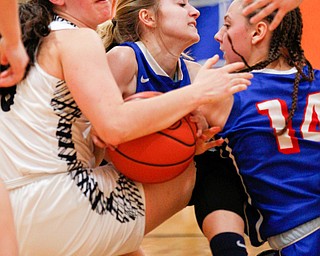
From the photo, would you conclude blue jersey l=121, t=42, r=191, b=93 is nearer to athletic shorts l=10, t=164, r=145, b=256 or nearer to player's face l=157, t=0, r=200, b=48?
player's face l=157, t=0, r=200, b=48

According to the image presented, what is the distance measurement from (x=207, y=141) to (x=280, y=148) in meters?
0.29

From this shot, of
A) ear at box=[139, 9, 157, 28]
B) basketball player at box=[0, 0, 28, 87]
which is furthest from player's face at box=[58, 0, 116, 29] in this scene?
basketball player at box=[0, 0, 28, 87]

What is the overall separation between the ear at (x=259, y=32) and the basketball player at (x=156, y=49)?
351 mm

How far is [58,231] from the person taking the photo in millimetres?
2240

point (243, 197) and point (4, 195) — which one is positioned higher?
point (4, 195)

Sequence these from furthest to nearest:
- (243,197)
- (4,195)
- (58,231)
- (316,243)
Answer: (243,197), (316,243), (58,231), (4,195)

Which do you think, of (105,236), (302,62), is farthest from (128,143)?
(302,62)

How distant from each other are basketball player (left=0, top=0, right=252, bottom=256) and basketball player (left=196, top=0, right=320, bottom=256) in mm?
194

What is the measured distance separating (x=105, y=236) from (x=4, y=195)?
0.41 metres

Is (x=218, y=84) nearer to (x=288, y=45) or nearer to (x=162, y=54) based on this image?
(x=288, y=45)

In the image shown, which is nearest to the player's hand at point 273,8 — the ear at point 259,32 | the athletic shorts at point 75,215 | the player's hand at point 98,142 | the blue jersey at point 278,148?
the ear at point 259,32

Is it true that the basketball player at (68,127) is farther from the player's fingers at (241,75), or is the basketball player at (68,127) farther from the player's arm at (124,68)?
the player's arm at (124,68)

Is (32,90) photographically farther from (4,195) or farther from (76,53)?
(4,195)

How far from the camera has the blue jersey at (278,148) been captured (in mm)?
2389
